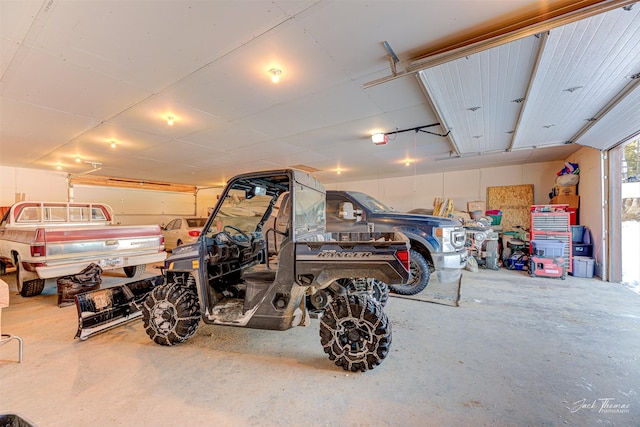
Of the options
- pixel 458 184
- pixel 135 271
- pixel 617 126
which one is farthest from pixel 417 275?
pixel 458 184

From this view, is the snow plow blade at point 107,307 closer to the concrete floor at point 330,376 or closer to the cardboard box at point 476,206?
the concrete floor at point 330,376

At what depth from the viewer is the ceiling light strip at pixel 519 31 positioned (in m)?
1.83

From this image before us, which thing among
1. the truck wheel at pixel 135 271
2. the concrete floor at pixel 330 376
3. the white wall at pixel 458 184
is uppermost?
the white wall at pixel 458 184

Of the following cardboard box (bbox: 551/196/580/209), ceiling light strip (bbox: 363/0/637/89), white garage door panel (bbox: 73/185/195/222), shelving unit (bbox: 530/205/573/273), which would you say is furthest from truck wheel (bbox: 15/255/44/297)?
cardboard box (bbox: 551/196/580/209)

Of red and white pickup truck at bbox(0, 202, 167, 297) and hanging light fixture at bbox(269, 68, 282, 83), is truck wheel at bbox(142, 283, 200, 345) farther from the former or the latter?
hanging light fixture at bbox(269, 68, 282, 83)

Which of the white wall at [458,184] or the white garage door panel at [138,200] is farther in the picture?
the white garage door panel at [138,200]

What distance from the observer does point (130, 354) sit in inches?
97.0

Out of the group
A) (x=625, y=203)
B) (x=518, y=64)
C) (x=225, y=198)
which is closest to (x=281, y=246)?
(x=225, y=198)

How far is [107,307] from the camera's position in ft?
9.56

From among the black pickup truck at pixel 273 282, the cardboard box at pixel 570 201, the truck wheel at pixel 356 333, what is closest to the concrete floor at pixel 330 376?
the truck wheel at pixel 356 333

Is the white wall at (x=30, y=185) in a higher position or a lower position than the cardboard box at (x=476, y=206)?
higher

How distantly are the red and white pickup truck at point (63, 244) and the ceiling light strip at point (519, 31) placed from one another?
16.5ft

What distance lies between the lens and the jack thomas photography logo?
5.70 feet

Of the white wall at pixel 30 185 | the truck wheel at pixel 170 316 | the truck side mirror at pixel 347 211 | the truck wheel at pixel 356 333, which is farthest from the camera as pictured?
the white wall at pixel 30 185
